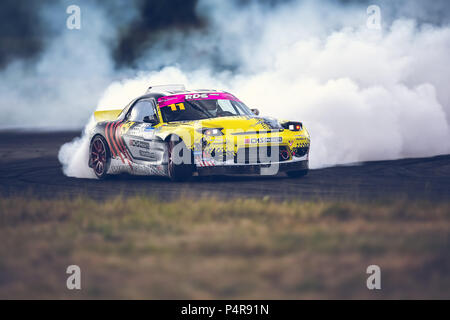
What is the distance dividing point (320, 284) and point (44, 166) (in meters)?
11.2

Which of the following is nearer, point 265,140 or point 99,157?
point 265,140

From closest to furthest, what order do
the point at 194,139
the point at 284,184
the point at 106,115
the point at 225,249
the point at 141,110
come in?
1. the point at 225,249
2. the point at 194,139
3. the point at 284,184
4. the point at 141,110
5. the point at 106,115

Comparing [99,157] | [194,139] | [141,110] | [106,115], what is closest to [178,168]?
[194,139]

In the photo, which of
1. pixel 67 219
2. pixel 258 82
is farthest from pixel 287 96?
pixel 67 219

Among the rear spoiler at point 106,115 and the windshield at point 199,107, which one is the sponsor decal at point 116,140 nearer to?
the rear spoiler at point 106,115

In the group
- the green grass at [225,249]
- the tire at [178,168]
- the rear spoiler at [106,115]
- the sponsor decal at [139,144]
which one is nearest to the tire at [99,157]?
the rear spoiler at [106,115]

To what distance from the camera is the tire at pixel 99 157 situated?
1359 cm

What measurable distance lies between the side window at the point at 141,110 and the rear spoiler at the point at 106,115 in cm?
62

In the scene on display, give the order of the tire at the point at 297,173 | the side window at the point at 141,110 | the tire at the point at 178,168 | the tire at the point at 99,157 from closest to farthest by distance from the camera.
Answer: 1. the tire at the point at 178,168
2. the tire at the point at 297,173
3. the side window at the point at 141,110
4. the tire at the point at 99,157

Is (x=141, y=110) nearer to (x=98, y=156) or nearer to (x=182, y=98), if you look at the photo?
(x=182, y=98)

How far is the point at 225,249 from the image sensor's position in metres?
6.89

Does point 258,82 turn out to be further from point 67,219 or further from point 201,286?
point 201,286

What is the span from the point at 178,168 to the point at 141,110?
74.3 inches

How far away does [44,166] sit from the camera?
1622 centimetres
